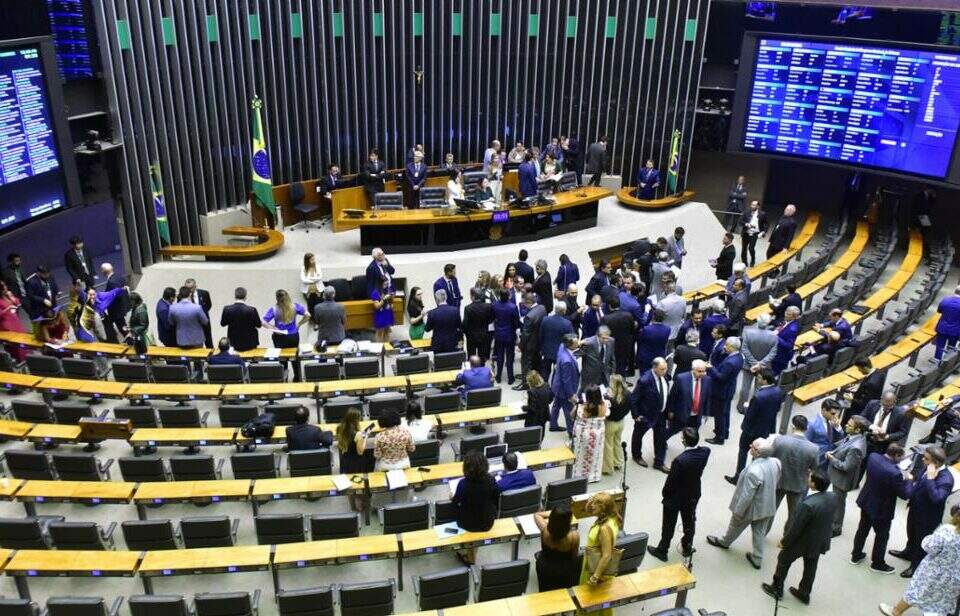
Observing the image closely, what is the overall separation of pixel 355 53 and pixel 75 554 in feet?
40.0

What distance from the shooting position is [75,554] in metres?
6.73

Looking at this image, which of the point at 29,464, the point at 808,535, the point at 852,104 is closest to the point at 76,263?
the point at 29,464

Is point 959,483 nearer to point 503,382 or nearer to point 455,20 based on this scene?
point 503,382

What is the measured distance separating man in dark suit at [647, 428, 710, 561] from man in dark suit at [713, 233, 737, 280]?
278 inches

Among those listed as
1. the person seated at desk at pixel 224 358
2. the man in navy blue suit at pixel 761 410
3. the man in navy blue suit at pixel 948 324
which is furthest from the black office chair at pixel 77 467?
the man in navy blue suit at pixel 948 324

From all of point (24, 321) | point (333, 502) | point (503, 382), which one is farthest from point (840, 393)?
point (24, 321)

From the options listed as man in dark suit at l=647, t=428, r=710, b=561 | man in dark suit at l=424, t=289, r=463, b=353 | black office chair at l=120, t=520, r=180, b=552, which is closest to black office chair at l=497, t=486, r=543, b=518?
man in dark suit at l=647, t=428, r=710, b=561

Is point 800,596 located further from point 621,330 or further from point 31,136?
point 31,136

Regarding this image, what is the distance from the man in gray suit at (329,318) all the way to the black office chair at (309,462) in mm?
Answer: 3043

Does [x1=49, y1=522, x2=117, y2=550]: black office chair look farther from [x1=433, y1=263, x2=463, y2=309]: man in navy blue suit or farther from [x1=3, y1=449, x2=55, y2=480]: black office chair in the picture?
[x1=433, y1=263, x2=463, y2=309]: man in navy blue suit

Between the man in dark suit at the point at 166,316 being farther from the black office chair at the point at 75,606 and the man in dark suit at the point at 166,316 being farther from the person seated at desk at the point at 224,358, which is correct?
the black office chair at the point at 75,606

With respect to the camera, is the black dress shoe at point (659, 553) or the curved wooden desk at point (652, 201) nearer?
the black dress shoe at point (659, 553)

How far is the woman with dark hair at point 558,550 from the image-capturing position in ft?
20.3

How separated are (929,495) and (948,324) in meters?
5.73
